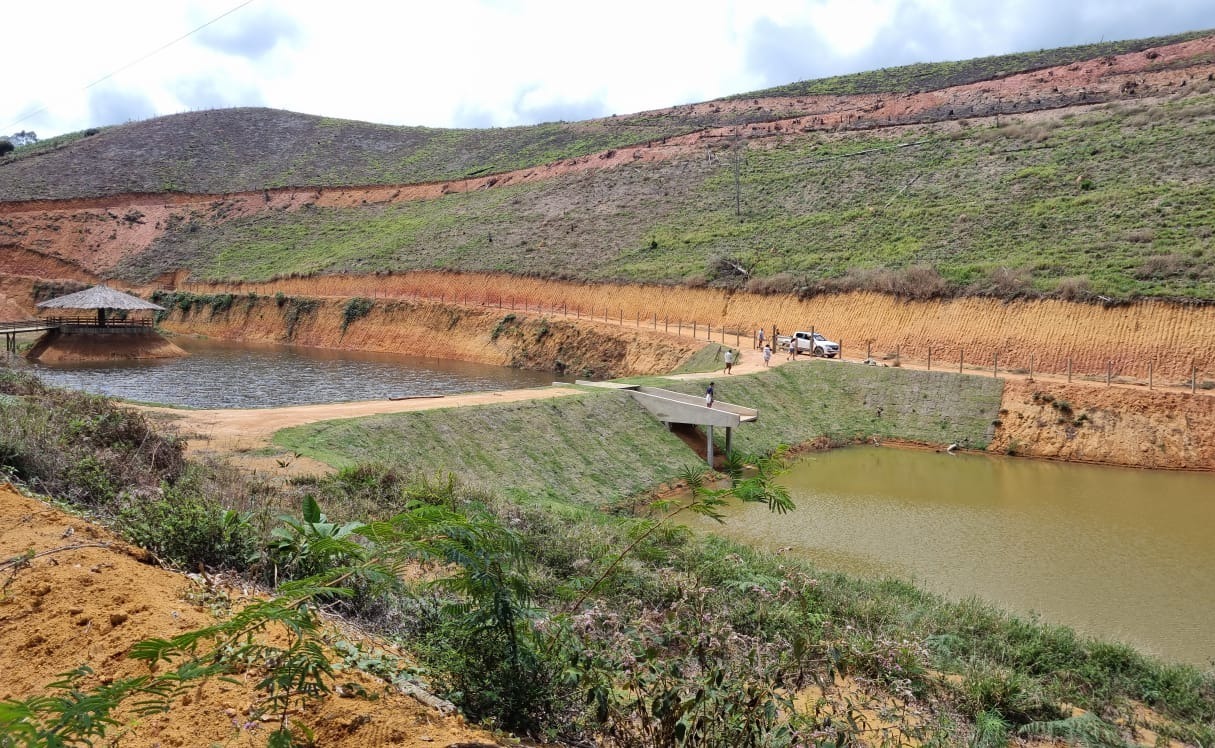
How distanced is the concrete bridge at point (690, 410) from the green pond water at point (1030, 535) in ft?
8.47

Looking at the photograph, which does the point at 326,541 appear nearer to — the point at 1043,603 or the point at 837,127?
the point at 1043,603

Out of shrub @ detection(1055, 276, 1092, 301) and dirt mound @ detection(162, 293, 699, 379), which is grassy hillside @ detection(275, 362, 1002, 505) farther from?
dirt mound @ detection(162, 293, 699, 379)

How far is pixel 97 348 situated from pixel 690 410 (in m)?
38.2

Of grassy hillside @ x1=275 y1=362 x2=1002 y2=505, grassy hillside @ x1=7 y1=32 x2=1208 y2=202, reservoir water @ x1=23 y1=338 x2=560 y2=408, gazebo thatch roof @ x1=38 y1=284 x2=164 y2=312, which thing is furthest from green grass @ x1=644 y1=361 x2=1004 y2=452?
grassy hillside @ x1=7 y1=32 x2=1208 y2=202

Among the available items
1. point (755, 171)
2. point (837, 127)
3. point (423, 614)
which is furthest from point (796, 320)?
point (423, 614)

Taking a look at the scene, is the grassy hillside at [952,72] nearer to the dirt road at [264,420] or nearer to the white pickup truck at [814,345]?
the white pickup truck at [814,345]

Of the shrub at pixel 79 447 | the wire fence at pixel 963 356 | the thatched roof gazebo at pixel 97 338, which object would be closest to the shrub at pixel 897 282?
the wire fence at pixel 963 356

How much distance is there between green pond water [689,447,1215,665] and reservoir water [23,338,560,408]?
56.4ft

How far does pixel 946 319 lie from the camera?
3694 cm

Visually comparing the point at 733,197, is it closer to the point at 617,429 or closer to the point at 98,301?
the point at 617,429

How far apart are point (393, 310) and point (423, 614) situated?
50322 millimetres

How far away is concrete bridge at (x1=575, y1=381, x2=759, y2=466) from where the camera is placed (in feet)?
84.4

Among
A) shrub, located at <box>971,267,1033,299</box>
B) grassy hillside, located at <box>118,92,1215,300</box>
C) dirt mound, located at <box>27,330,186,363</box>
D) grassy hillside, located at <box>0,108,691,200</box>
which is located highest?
grassy hillside, located at <box>0,108,691,200</box>

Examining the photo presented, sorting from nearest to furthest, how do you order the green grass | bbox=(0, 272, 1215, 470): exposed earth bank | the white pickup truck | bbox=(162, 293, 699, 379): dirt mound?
1. bbox=(0, 272, 1215, 470): exposed earth bank
2. the green grass
3. the white pickup truck
4. bbox=(162, 293, 699, 379): dirt mound
